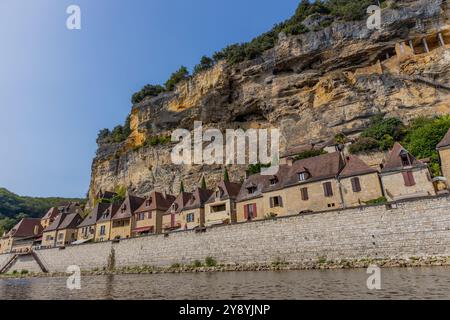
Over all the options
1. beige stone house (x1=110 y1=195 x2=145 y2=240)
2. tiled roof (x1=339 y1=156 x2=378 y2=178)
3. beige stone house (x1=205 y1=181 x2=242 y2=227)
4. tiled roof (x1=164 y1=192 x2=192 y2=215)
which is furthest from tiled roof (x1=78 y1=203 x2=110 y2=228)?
tiled roof (x1=339 y1=156 x2=378 y2=178)

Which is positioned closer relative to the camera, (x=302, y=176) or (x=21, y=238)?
(x=302, y=176)

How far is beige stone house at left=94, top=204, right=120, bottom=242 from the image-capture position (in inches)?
1625

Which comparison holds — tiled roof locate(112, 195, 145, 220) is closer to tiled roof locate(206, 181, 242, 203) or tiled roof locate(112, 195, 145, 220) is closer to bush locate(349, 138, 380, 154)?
tiled roof locate(206, 181, 242, 203)

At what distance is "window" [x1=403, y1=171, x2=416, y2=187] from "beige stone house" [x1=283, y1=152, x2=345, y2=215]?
491 cm

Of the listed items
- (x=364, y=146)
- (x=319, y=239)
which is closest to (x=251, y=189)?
(x=319, y=239)

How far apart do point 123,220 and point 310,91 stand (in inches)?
1307

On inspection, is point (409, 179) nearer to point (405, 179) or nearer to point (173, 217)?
point (405, 179)

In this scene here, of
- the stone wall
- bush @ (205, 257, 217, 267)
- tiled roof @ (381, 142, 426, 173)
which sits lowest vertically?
bush @ (205, 257, 217, 267)

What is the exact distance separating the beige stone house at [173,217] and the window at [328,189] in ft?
59.9

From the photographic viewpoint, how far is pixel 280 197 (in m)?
27.9

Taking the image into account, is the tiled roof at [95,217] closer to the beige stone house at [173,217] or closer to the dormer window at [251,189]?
the beige stone house at [173,217]

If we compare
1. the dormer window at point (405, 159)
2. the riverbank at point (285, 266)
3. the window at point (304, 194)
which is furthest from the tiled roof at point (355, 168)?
the riverbank at point (285, 266)

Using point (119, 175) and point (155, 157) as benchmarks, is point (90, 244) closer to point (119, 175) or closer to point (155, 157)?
point (155, 157)
